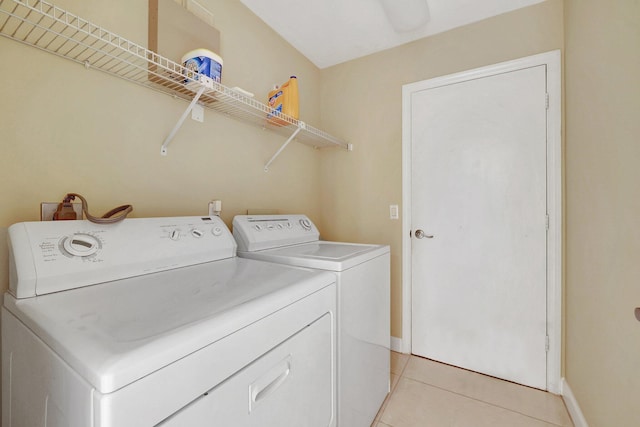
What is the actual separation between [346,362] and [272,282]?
621 mm

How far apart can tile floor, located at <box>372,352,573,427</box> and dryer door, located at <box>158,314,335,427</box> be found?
2.64ft

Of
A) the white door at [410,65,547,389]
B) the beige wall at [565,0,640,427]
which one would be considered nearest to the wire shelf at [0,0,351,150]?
the white door at [410,65,547,389]

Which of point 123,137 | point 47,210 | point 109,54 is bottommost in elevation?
point 47,210

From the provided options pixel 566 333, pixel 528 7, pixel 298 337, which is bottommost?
pixel 566 333

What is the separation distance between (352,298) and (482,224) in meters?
1.36

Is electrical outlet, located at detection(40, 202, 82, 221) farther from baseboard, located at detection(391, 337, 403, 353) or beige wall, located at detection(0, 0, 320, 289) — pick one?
baseboard, located at detection(391, 337, 403, 353)

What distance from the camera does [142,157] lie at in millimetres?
1331

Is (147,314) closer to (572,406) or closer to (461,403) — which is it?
(461,403)

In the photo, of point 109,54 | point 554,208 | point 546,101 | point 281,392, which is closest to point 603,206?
point 554,208

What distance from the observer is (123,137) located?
49.7 inches

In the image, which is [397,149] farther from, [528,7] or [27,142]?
[27,142]

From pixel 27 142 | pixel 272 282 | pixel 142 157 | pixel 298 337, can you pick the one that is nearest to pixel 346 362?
pixel 298 337

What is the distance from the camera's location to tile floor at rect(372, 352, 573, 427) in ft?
5.30

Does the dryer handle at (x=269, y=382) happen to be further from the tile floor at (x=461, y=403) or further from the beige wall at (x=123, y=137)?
the tile floor at (x=461, y=403)
